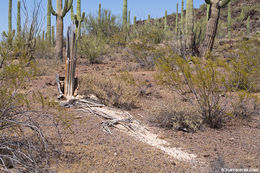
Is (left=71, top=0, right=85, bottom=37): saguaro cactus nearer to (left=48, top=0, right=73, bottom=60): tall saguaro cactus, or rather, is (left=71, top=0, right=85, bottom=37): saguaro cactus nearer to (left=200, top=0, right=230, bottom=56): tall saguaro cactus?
(left=48, top=0, right=73, bottom=60): tall saguaro cactus

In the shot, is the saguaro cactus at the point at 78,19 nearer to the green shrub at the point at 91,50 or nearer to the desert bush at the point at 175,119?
the green shrub at the point at 91,50

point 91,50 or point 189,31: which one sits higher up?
point 189,31

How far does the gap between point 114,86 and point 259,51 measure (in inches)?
182

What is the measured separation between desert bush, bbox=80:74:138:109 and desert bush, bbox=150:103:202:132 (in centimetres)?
150

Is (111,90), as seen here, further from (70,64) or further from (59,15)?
(59,15)

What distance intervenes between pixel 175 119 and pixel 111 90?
8.25ft

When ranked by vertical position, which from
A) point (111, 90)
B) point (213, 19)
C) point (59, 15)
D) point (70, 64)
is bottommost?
point (111, 90)

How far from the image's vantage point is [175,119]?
6363mm

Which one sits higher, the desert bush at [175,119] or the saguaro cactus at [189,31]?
the saguaro cactus at [189,31]

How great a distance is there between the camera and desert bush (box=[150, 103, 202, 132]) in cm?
622

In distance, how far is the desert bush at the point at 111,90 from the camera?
7965mm

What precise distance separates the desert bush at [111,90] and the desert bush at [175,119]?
1.50m

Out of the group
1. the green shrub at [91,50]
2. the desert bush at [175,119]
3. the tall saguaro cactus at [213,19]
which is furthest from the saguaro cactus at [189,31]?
the desert bush at [175,119]

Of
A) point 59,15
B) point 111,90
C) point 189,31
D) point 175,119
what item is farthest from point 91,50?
point 175,119
